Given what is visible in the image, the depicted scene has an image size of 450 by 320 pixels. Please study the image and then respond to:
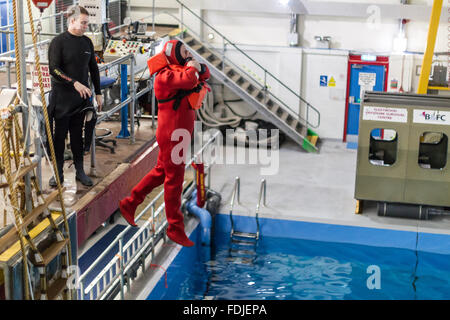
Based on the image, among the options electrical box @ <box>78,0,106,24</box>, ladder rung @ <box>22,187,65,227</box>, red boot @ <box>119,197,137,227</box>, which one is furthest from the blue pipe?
Answer: ladder rung @ <box>22,187,65,227</box>

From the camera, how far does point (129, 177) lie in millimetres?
9250

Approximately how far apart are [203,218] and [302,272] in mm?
1610

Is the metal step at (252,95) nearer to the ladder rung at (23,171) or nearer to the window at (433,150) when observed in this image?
the window at (433,150)

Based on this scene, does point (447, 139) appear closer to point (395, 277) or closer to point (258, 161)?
point (395, 277)

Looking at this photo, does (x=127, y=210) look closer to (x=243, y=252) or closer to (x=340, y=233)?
(x=243, y=252)

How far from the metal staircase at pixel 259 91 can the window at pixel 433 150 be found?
3.44 metres

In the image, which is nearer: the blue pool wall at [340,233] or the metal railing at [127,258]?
the metal railing at [127,258]

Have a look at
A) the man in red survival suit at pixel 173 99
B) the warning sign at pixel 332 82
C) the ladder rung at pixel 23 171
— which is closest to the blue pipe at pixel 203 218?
the man in red survival suit at pixel 173 99

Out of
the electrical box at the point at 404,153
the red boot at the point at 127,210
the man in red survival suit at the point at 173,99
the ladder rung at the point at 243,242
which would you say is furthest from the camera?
the ladder rung at the point at 243,242

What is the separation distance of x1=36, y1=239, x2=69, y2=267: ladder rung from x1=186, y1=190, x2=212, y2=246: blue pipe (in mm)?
4812

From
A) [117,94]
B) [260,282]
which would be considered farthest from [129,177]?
[117,94]

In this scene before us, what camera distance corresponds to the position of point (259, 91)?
1497cm

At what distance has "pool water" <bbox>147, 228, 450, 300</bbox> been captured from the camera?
898cm

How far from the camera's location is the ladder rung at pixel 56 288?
5129mm
